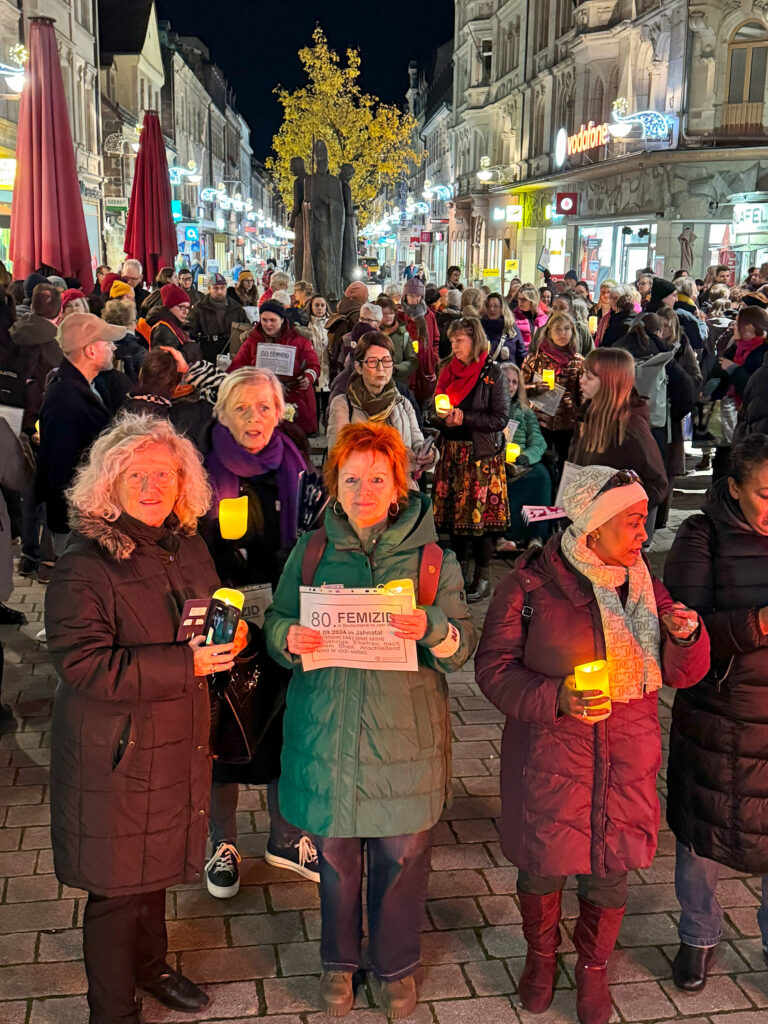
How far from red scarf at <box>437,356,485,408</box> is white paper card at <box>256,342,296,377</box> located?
5.22 ft

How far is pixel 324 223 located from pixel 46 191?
10787 mm

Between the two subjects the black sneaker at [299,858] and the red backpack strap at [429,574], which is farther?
the black sneaker at [299,858]

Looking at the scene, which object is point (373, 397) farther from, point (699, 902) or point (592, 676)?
point (592, 676)

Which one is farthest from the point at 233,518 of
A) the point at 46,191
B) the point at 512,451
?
the point at 46,191

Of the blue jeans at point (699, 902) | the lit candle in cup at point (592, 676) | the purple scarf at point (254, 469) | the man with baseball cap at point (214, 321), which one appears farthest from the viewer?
the man with baseball cap at point (214, 321)

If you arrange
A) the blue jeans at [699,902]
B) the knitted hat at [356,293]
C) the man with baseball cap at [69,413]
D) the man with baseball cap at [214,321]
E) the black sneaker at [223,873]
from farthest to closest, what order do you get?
the man with baseball cap at [214,321] < the knitted hat at [356,293] < the man with baseball cap at [69,413] < the black sneaker at [223,873] < the blue jeans at [699,902]

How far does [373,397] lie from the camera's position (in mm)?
7379

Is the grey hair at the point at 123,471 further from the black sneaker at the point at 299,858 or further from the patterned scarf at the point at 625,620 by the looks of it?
the black sneaker at the point at 299,858

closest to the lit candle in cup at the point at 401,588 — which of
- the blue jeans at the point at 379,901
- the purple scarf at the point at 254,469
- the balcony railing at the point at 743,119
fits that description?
the blue jeans at the point at 379,901

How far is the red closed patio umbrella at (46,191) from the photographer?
33.6 feet

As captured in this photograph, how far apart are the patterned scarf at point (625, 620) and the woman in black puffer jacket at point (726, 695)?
0.31 m

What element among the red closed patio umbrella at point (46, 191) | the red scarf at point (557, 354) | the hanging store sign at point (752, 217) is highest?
the hanging store sign at point (752, 217)

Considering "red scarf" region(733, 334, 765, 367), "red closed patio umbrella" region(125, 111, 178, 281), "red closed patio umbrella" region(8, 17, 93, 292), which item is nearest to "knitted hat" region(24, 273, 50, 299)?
"red closed patio umbrella" region(8, 17, 93, 292)

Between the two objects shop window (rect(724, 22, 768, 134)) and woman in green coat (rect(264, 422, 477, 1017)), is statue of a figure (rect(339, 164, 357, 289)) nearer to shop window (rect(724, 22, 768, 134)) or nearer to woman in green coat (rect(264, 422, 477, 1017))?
shop window (rect(724, 22, 768, 134))
